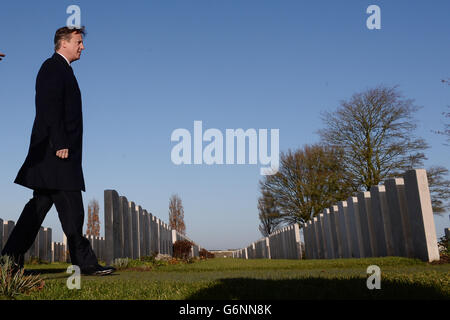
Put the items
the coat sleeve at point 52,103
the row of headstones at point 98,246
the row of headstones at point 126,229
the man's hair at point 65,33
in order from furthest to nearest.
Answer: the row of headstones at point 98,246 → the row of headstones at point 126,229 → the man's hair at point 65,33 → the coat sleeve at point 52,103

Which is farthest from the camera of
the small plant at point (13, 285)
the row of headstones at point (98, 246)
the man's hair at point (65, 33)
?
the row of headstones at point (98, 246)

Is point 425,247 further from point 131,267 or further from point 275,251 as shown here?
point 275,251

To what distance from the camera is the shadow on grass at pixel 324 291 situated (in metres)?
3.22

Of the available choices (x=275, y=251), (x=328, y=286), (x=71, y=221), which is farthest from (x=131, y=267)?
(x=275, y=251)

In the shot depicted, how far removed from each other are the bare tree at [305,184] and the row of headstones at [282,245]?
3.75 metres

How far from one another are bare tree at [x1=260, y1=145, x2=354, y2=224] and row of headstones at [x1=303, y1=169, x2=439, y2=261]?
14.9 m

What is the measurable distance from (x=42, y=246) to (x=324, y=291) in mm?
15726

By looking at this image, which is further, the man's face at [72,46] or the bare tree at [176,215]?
the bare tree at [176,215]

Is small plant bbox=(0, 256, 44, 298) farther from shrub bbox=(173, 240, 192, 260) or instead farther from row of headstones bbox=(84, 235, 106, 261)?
row of headstones bbox=(84, 235, 106, 261)

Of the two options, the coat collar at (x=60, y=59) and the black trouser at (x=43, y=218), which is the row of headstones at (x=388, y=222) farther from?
the coat collar at (x=60, y=59)

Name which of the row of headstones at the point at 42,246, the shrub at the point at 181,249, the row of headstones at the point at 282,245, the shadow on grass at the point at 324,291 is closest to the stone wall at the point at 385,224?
the row of headstones at the point at 282,245

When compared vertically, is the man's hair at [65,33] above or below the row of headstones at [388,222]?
above

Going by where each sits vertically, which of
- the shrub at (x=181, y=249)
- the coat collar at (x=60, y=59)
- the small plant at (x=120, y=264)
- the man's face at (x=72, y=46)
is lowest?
the small plant at (x=120, y=264)
